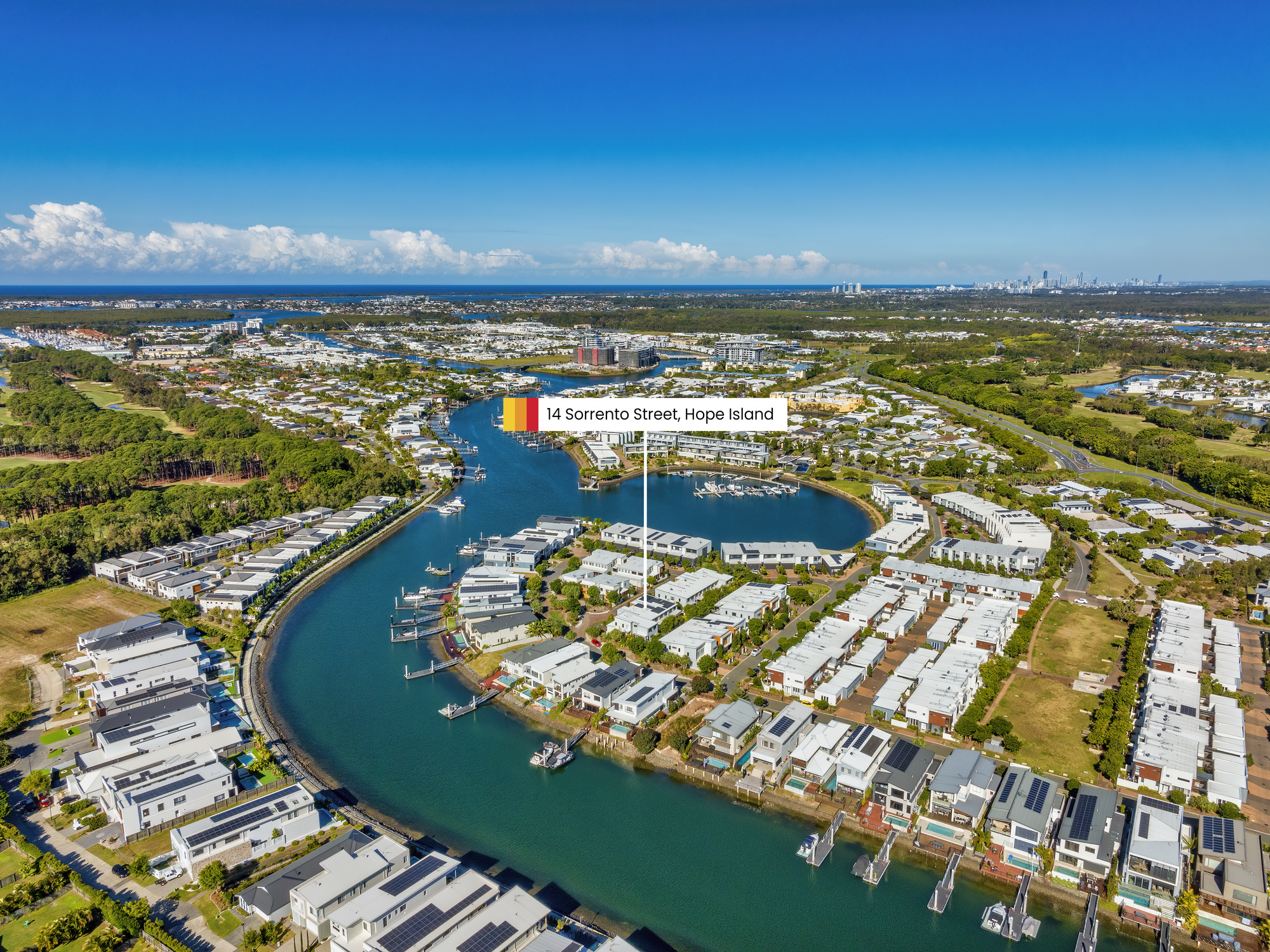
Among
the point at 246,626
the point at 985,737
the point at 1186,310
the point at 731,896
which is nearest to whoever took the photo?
the point at 731,896

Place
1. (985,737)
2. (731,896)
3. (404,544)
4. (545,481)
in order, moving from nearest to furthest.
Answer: (731,896)
(985,737)
(404,544)
(545,481)

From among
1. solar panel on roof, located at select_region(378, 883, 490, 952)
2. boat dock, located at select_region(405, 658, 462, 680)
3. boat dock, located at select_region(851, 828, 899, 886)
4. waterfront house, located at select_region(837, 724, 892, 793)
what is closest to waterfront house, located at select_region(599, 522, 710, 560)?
boat dock, located at select_region(405, 658, 462, 680)

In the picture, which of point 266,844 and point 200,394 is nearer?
point 266,844

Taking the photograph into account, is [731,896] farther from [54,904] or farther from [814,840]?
[54,904]

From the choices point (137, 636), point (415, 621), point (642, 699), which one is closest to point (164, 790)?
point (137, 636)

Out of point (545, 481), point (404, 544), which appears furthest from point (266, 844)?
point (545, 481)

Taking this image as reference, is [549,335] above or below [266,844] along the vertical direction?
above

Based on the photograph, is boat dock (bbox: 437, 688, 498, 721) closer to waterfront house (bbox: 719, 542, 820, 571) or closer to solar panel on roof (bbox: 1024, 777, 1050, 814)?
waterfront house (bbox: 719, 542, 820, 571)
